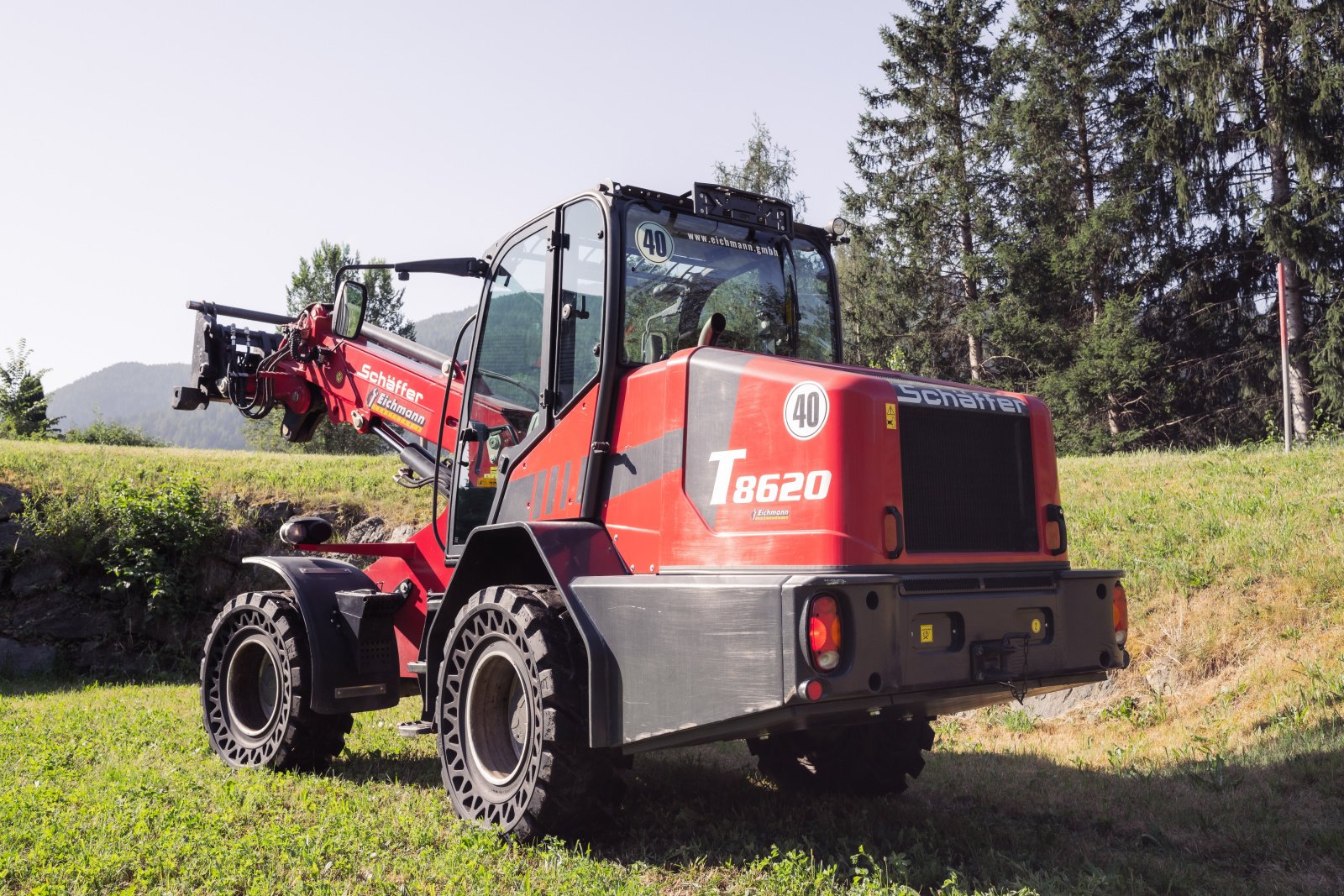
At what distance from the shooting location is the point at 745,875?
457 centimetres

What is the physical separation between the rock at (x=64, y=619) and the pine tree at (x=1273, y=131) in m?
21.4

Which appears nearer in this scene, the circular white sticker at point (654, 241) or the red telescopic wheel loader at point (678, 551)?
A: the red telescopic wheel loader at point (678, 551)

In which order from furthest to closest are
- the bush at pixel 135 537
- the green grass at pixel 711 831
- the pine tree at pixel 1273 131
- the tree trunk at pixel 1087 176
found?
1. the tree trunk at pixel 1087 176
2. the pine tree at pixel 1273 131
3. the bush at pixel 135 537
4. the green grass at pixel 711 831

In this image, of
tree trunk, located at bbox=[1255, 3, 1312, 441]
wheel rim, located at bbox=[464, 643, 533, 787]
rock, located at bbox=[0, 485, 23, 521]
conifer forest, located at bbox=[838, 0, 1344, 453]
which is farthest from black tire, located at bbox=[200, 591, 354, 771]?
tree trunk, located at bbox=[1255, 3, 1312, 441]

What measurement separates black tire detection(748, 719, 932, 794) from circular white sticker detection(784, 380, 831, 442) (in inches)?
90.2

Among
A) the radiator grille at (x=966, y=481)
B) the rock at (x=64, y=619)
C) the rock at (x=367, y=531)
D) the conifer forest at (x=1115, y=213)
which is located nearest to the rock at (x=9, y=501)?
the rock at (x=64, y=619)

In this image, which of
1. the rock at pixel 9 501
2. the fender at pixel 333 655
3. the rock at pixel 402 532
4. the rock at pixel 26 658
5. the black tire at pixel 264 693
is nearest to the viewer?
the fender at pixel 333 655

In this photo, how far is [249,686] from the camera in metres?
7.36

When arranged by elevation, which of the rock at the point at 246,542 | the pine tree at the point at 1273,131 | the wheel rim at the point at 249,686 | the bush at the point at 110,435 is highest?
the pine tree at the point at 1273,131

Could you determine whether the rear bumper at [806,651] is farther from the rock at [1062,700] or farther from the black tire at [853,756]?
the rock at [1062,700]

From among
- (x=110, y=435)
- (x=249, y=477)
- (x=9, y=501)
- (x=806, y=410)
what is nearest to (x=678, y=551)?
(x=806, y=410)

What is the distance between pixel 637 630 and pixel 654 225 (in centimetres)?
Answer: 224

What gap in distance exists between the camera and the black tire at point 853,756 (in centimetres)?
612

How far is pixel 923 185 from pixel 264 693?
2935 centimetres
